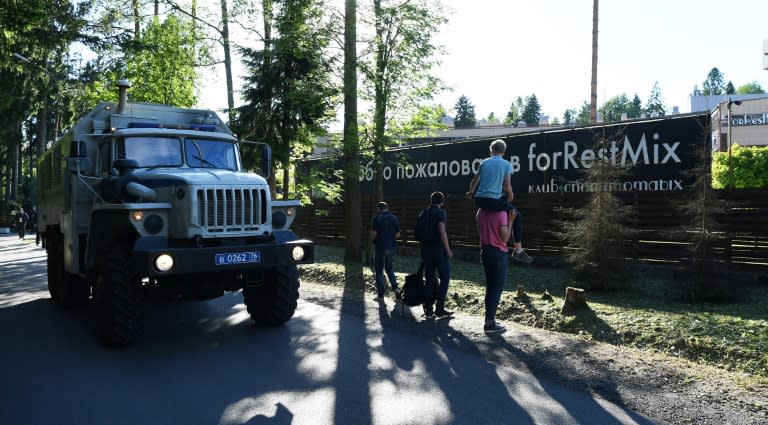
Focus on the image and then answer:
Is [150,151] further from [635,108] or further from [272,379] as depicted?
[635,108]

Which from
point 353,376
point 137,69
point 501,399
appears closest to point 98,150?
point 353,376

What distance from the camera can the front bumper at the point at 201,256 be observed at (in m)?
6.58

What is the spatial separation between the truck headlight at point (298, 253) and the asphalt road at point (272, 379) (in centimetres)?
101

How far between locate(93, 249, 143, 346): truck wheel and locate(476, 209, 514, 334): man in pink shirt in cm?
432

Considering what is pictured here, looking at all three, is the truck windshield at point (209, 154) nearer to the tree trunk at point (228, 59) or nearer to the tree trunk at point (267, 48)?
the tree trunk at point (267, 48)

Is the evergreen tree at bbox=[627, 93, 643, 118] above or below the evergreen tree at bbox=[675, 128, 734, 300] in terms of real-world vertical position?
above

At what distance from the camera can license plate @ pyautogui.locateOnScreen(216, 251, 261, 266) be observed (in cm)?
700

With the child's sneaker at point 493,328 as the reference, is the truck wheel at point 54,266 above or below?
above

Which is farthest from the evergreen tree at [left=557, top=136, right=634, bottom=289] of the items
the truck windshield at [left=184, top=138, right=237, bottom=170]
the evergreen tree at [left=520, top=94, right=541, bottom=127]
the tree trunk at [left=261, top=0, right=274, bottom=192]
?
the evergreen tree at [left=520, top=94, right=541, bottom=127]

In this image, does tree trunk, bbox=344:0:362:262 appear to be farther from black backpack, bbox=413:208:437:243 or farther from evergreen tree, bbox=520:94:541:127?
evergreen tree, bbox=520:94:541:127

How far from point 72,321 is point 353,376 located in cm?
534

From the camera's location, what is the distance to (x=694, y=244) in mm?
9164

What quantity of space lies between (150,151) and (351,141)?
6.02 m

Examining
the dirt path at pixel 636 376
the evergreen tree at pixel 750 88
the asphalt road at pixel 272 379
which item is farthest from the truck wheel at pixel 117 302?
the evergreen tree at pixel 750 88
